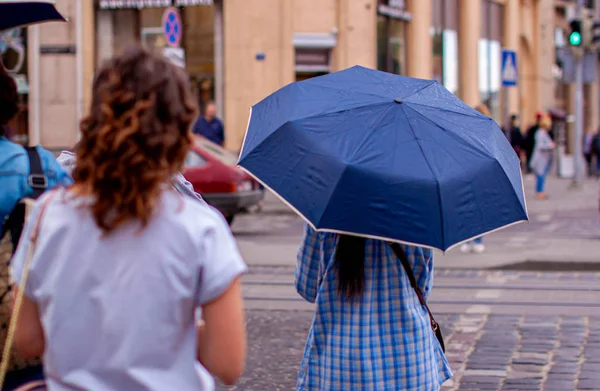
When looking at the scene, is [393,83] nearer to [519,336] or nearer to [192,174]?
[519,336]

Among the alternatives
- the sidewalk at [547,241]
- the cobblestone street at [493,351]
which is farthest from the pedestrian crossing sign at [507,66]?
the cobblestone street at [493,351]

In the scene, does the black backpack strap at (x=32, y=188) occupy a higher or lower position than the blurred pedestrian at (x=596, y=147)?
higher

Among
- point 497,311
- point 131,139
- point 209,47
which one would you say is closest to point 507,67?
point 209,47

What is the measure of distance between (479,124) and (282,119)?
30.2 inches

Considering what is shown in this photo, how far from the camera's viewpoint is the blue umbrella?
3.87 m

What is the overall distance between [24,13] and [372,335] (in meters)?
1.96

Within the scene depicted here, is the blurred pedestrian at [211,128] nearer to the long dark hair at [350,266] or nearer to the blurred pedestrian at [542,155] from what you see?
the blurred pedestrian at [542,155]

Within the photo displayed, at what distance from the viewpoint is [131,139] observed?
7.70 feet

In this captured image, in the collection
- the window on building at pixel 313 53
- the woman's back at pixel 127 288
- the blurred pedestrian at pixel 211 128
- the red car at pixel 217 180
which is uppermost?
the window on building at pixel 313 53

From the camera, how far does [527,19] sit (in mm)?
46781

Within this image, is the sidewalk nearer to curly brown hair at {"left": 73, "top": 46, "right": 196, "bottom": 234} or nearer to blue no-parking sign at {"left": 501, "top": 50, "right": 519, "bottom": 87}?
blue no-parking sign at {"left": 501, "top": 50, "right": 519, "bottom": 87}

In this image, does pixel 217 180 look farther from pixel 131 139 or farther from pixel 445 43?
pixel 445 43

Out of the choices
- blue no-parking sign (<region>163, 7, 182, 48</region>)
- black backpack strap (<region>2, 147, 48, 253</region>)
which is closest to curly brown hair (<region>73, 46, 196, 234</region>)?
black backpack strap (<region>2, 147, 48, 253</region>)

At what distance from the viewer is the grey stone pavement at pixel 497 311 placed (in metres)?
7.00
